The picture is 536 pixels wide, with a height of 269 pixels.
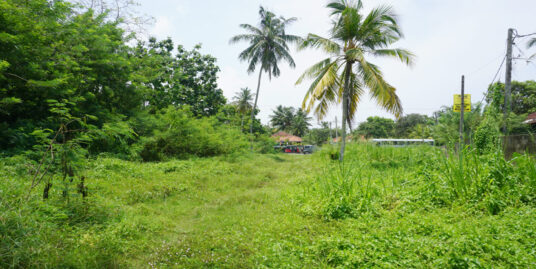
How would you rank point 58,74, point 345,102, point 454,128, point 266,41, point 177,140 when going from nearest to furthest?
1. point 58,74
2. point 345,102
3. point 177,140
4. point 454,128
5. point 266,41

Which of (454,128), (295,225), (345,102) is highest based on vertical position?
(345,102)

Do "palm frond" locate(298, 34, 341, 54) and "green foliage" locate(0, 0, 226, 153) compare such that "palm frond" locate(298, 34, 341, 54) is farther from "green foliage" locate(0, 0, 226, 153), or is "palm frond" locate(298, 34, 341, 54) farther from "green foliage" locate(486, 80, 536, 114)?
"green foliage" locate(486, 80, 536, 114)

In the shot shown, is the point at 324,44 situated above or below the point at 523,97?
below

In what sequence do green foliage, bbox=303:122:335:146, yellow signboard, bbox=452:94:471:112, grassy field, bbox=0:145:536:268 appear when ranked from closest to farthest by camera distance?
grassy field, bbox=0:145:536:268
yellow signboard, bbox=452:94:471:112
green foliage, bbox=303:122:335:146

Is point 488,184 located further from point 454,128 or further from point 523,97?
point 523,97

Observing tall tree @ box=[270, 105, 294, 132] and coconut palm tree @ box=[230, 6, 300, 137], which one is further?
tall tree @ box=[270, 105, 294, 132]

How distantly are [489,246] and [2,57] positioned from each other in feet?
29.1

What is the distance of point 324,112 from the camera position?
10.8 m

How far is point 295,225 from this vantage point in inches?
140

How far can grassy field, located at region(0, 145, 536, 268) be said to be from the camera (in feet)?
7.81

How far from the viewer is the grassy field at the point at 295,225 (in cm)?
238

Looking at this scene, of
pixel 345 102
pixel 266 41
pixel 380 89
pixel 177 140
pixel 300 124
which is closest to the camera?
pixel 380 89

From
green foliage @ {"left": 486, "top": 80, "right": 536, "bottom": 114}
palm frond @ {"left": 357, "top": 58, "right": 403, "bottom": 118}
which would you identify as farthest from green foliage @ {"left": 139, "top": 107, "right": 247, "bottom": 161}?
green foliage @ {"left": 486, "top": 80, "right": 536, "bottom": 114}

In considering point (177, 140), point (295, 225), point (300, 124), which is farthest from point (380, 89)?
point (300, 124)
